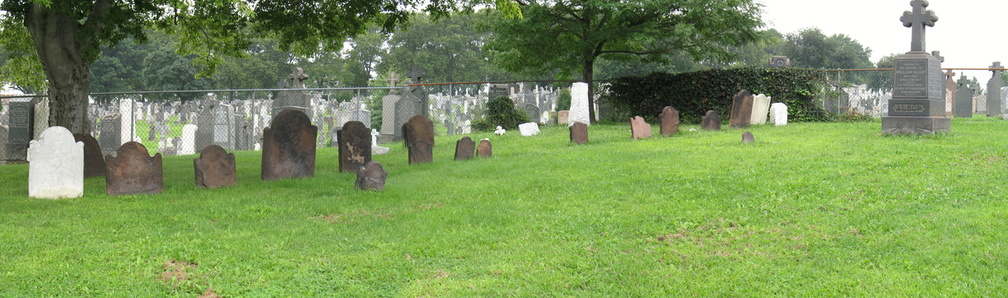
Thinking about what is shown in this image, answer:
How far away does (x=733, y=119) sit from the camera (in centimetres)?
1856

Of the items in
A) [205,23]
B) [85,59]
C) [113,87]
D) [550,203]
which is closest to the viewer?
[550,203]

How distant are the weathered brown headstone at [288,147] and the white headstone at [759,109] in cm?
1200

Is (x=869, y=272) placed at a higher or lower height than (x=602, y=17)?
lower

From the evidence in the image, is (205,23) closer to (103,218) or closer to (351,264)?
(103,218)

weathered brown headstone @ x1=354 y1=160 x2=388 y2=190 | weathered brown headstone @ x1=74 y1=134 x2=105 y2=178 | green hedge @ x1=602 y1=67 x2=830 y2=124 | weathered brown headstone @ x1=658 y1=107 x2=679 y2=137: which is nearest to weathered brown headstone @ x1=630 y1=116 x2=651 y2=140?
weathered brown headstone @ x1=658 y1=107 x2=679 y2=137

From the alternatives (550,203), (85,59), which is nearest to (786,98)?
(550,203)

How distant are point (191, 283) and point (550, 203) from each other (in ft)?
13.6

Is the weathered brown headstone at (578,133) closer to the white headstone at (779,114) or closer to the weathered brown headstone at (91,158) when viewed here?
the white headstone at (779,114)

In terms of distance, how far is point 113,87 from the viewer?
63531mm

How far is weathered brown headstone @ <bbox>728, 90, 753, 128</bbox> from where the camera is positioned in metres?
18.5

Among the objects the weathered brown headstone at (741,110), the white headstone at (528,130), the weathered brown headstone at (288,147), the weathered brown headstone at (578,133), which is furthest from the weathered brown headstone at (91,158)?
the weathered brown headstone at (741,110)

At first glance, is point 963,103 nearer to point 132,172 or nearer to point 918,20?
point 918,20

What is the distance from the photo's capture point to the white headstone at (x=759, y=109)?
19.6m

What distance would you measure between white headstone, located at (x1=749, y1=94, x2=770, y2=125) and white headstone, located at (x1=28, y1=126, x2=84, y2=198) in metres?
15.0
